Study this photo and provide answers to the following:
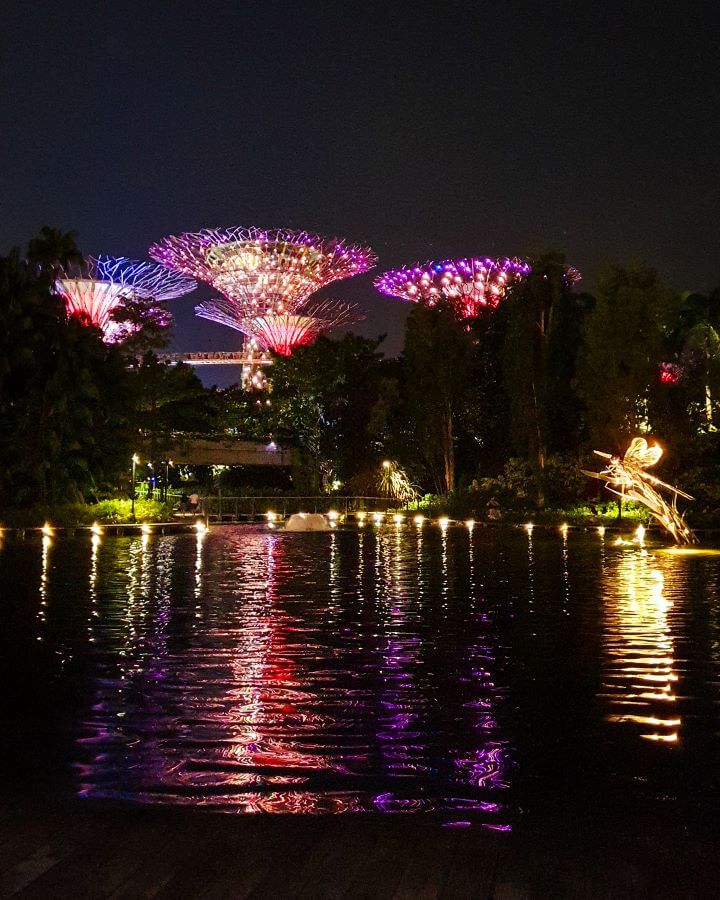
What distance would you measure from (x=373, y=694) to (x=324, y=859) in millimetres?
3395

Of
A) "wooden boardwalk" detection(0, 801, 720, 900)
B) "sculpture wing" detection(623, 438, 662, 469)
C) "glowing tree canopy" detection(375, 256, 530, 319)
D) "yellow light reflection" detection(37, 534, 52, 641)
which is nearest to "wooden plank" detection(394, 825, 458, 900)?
"wooden boardwalk" detection(0, 801, 720, 900)

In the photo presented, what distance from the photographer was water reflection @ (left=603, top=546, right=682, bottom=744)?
6227 mm

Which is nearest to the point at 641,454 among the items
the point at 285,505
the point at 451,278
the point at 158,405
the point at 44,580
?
the point at 44,580

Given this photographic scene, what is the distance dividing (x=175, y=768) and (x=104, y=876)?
155cm

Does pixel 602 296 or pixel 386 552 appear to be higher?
pixel 602 296

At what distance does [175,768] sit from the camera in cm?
508

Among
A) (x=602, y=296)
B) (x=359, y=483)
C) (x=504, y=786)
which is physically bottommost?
(x=504, y=786)

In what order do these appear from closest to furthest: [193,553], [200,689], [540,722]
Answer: [540,722], [200,689], [193,553]

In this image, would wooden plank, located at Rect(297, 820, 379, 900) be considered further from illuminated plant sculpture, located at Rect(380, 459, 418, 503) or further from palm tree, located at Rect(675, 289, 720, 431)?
illuminated plant sculpture, located at Rect(380, 459, 418, 503)

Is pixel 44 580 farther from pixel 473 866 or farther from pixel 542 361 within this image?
pixel 542 361

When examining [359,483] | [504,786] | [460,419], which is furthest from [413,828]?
[359,483]

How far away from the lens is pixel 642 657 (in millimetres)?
8375

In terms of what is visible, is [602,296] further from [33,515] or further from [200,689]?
[200,689]

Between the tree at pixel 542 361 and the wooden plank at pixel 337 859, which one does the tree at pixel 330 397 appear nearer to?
the tree at pixel 542 361
